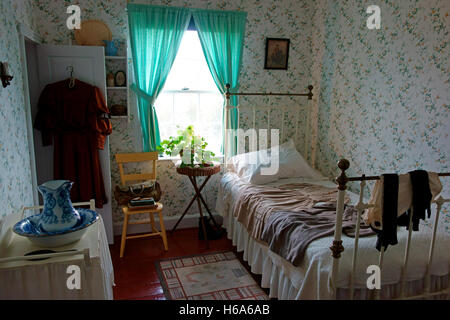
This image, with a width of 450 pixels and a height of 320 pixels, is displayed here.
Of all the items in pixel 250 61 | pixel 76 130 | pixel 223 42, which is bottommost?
pixel 76 130

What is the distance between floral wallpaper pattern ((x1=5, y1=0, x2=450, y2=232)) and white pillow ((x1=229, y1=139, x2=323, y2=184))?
0.38 m

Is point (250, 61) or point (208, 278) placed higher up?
point (250, 61)

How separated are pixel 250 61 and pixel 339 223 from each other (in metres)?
2.52

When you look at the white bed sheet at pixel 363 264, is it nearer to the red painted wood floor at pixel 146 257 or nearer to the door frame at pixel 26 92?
the red painted wood floor at pixel 146 257

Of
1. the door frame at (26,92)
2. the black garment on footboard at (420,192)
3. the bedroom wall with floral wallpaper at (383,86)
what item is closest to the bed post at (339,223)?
the black garment on footboard at (420,192)

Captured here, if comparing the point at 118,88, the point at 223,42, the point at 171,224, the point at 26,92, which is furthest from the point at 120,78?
the point at 171,224

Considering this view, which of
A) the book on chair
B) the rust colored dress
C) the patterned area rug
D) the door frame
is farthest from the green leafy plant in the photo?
the door frame

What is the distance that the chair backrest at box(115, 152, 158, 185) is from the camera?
336 centimetres

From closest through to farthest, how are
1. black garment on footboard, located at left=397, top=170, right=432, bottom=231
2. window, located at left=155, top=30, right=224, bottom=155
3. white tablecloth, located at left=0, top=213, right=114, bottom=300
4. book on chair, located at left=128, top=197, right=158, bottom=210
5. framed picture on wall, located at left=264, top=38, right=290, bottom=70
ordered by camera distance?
1. white tablecloth, located at left=0, top=213, right=114, bottom=300
2. black garment on footboard, located at left=397, top=170, right=432, bottom=231
3. book on chair, located at left=128, top=197, right=158, bottom=210
4. window, located at left=155, top=30, right=224, bottom=155
5. framed picture on wall, located at left=264, top=38, right=290, bottom=70

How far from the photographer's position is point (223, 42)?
11.8 ft

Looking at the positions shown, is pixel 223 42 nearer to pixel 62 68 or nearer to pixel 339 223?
pixel 62 68

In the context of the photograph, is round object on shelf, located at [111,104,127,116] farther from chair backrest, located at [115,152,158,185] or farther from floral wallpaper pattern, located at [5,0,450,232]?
chair backrest, located at [115,152,158,185]
